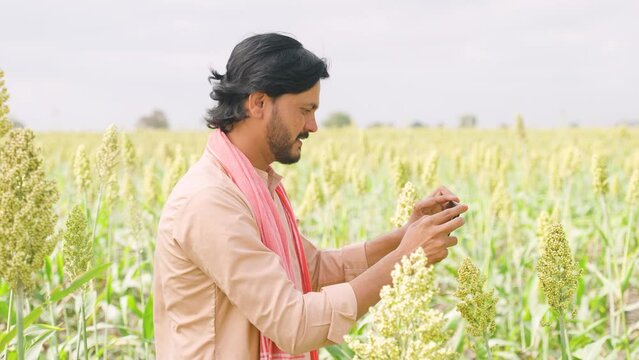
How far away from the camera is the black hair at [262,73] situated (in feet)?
8.50

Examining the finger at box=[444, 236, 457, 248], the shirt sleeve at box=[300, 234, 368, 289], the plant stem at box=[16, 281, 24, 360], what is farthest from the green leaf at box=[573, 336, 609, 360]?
the plant stem at box=[16, 281, 24, 360]

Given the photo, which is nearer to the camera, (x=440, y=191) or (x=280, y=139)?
(x=280, y=139)

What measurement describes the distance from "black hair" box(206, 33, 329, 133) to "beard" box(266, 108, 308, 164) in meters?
0.10

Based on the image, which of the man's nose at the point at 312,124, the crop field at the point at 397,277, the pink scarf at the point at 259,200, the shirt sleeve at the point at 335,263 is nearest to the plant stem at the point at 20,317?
the crop field at the point at 397,277

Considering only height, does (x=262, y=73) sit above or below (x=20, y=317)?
above

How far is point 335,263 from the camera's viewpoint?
323 cm

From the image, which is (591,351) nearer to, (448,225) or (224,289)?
(448,225)

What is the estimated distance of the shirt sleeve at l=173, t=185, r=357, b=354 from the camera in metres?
2.31

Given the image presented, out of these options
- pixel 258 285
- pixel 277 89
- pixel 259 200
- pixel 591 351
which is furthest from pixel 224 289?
pixel 591 351

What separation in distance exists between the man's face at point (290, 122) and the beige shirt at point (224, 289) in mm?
225

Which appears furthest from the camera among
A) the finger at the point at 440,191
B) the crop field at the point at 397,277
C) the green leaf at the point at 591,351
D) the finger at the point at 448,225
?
the green leaf at the point at 591,351

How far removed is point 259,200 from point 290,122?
0.30m

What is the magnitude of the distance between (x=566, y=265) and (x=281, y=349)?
101 centimetres

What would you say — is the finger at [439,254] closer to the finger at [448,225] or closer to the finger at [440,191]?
the finger at [448,225]
